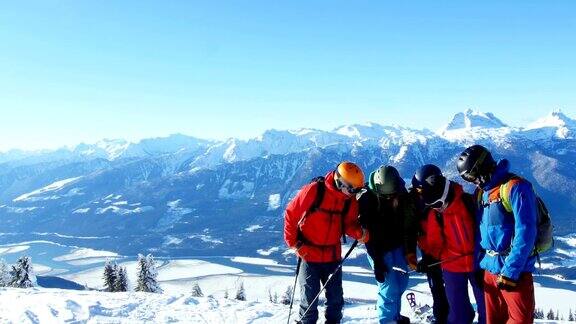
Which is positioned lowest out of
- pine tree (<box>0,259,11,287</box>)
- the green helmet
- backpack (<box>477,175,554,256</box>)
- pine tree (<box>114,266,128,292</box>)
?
pine tree (<box>114,266,128,292</box>)

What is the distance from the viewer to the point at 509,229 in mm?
7027

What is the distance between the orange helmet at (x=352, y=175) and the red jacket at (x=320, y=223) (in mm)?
284

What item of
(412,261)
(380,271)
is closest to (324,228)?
(380,271)

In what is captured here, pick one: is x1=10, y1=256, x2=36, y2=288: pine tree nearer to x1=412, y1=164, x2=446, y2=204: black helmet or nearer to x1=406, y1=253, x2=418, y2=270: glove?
x1=406, y1=253, x2=418, y2=270: glove

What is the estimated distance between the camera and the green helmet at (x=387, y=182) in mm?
8516

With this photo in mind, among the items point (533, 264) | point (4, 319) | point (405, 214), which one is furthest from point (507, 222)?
point (4, 319)

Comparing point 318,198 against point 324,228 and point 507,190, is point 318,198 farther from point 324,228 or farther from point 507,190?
point 507,190

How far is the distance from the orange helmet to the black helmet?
3.35ft

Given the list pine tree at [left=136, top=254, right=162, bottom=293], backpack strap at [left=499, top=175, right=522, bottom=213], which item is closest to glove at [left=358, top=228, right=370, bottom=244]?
backpack strap at [left=499, top=175, right=522, bottom=213]

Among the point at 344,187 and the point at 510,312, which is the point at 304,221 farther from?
the point at 510,312

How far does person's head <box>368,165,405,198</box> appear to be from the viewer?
8.52 m

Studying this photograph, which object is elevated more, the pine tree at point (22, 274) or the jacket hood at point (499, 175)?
the jacket hood at point (499, 175)

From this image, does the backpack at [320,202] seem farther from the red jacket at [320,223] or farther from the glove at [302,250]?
the glove at [302,250]

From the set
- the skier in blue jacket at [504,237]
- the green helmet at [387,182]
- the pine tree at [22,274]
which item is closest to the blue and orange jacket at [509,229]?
the skier in blue jacket at [504,237]
